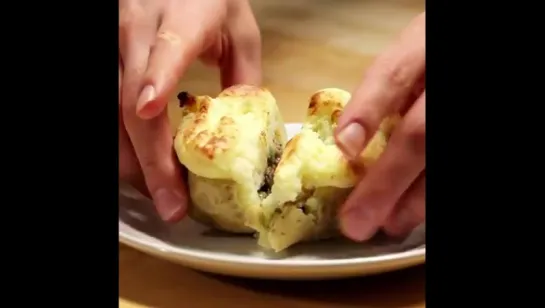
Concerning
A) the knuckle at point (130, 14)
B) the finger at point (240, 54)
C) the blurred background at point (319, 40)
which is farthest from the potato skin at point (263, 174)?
the blurred background at point (319, 40)

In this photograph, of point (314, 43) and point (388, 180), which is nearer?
point (388, 180)

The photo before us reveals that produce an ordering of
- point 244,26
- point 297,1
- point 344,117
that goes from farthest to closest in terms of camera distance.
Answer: point 297,1
point 244,26
point 344,117

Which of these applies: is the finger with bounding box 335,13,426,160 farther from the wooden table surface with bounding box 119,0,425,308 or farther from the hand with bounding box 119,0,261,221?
the wooden table surface with bounding box 119,0,425,308

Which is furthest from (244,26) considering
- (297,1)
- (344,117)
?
(344,117)

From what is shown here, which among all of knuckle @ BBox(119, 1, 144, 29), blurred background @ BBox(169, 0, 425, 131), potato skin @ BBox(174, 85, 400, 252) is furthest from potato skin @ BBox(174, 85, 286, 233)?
blurred background @ BBox(169, 0, 425, 131)


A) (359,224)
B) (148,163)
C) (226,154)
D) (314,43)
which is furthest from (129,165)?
(314,43)

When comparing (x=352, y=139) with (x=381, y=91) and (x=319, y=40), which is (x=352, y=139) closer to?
(x=381, y=91)

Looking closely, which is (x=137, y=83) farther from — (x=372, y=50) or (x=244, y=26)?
(x=372, y=50)
